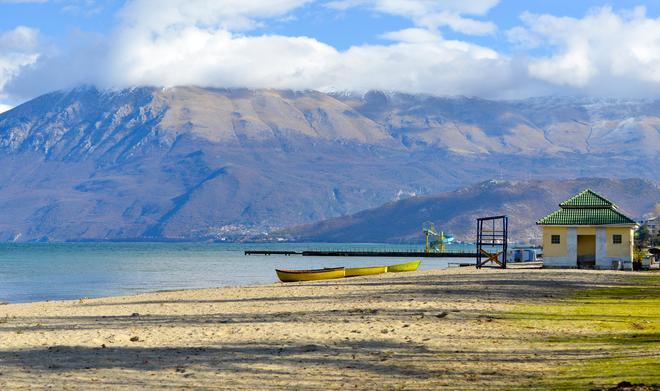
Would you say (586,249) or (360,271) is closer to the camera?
(586,249)

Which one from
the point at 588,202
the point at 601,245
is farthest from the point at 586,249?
the point at 588,202

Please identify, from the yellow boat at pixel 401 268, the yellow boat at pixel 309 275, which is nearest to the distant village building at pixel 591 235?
the yellow boat at pixel 309 275

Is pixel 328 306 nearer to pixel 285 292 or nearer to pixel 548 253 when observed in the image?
pixel 285 292

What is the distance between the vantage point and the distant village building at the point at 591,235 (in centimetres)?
6744

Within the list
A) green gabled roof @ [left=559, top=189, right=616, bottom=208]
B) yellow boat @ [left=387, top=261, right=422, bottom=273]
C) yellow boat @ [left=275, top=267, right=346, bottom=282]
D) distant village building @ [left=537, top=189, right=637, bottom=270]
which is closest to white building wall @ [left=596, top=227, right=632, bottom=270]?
distant village building @ [left=537, top=189, right=637, bottom=270]

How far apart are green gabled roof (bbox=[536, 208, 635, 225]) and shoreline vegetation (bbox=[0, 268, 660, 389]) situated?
3113 cm

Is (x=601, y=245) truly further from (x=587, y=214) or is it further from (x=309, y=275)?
(x=309, y=275)

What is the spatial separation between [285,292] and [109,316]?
14.2 m

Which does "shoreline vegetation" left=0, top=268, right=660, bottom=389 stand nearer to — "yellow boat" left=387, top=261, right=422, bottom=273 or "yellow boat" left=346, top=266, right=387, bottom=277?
"yellow boat" left=346, top=266, right=387, bottom=277

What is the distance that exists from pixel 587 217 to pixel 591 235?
143 centimetres

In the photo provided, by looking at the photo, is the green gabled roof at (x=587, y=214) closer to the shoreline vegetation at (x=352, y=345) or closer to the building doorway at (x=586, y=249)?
the building doorway at (x=586, y=249)

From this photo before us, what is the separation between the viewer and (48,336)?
26.8 metres

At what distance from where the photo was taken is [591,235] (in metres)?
68.6

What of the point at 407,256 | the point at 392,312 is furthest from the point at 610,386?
the point at 407,256
